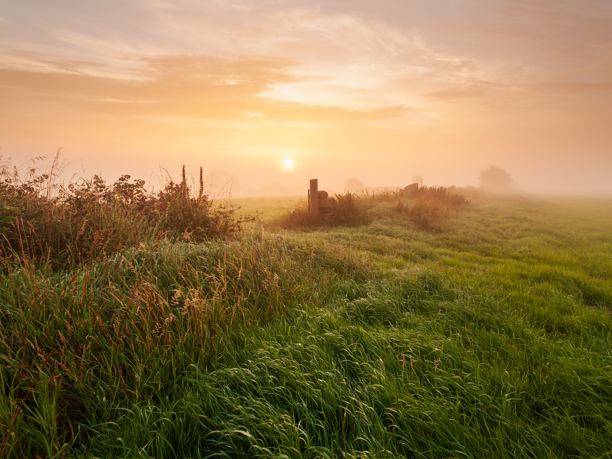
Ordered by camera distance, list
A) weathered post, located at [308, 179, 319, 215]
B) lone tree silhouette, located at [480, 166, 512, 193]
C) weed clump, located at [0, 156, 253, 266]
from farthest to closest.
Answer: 1. lone tree silhouette, located at [480, 166, 512, 193]
2. weathered post, located at [308, 179, 319, 215]
3. weed clump, located at [0, 156, 253, 266]

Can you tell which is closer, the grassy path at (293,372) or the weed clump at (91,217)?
the grassy path at (293,372)

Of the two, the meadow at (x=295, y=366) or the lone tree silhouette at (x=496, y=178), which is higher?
the lone tree silhouette at (x=496, y=178)

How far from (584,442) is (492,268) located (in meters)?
4.83

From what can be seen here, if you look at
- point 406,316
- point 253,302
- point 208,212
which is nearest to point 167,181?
point 208,212

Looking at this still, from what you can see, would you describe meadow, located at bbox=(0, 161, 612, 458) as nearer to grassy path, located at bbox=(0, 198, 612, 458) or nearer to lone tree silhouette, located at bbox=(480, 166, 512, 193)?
grassy path, located at bbox=(0, 198, 612, 458)

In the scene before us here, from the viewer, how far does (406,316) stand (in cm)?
380

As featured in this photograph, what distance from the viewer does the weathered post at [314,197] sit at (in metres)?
12.1

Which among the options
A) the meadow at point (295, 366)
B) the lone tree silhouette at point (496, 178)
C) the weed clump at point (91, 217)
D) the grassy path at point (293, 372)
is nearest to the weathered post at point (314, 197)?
the weed clump at point (91, 217)

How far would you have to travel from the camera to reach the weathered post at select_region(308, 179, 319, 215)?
12148mm

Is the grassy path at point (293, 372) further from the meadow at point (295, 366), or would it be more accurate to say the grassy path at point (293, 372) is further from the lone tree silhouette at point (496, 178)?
the lone tree silhouette at point (496, 178)

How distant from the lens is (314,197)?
12375mm

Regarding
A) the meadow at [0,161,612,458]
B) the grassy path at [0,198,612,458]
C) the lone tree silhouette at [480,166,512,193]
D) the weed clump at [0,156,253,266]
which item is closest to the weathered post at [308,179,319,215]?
the weed clump at [0,156,253,266]

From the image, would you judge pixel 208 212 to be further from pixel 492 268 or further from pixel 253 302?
pixel 492 268

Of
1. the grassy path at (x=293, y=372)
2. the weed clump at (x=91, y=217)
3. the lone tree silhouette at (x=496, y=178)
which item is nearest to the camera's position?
the grassy path at (x=293, y=372)
